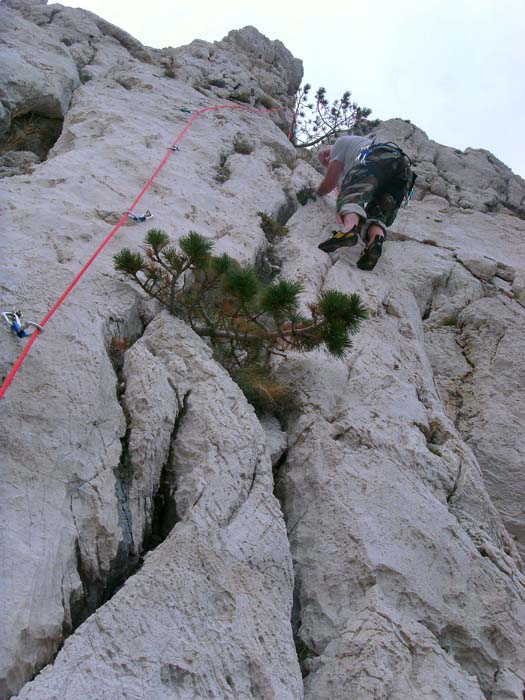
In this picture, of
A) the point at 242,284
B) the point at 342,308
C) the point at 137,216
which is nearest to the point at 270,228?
the point at 137,216

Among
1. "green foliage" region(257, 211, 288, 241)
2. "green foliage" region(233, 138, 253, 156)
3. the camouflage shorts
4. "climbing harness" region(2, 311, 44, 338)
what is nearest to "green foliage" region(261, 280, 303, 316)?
"climbing harness" region(2, 311, 44, 338)

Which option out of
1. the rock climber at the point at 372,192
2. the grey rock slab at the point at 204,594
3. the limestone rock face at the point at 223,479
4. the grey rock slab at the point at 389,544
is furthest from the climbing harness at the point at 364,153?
the grey rock slab at the point at 204,594

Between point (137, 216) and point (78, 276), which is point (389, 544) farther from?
point (137, 216)

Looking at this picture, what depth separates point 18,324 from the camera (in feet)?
15.5

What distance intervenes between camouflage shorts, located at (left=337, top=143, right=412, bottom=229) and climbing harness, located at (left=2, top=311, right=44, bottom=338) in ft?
18.3

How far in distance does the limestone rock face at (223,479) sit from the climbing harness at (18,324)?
136 mm

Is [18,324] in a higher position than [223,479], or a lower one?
higher

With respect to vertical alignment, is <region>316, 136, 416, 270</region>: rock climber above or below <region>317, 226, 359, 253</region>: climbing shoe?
above

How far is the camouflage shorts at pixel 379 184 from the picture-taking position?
9.44 metres

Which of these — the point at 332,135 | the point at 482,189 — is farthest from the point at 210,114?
the point at 482,189

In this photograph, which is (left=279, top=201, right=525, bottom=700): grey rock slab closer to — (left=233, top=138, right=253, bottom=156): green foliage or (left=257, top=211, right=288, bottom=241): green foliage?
(left=257, top=211, right=288, bottom=241): green foliage

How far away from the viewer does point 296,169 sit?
12094 millimetres

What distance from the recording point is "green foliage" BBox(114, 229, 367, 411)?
5.48 metres

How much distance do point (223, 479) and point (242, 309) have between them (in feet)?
6.27
